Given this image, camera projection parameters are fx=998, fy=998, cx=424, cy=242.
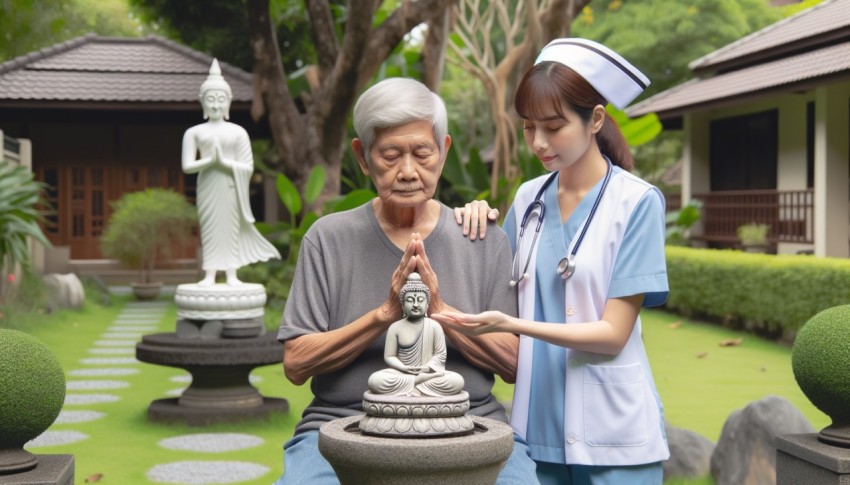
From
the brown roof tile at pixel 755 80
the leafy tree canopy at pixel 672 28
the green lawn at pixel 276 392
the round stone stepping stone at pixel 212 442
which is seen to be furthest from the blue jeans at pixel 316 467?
the leafy tree canopy at pixel 672 28

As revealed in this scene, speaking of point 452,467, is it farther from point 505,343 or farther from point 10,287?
point 10,287

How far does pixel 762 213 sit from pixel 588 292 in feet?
45.4

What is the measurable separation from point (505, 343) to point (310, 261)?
1.80 ft

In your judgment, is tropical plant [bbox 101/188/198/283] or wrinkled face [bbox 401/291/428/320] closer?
Answer: wrinkled face [bbox 401/291/428/320]

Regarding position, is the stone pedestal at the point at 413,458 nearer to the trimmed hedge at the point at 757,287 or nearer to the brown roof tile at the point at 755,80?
the trimmed hedge at the point at 757,287

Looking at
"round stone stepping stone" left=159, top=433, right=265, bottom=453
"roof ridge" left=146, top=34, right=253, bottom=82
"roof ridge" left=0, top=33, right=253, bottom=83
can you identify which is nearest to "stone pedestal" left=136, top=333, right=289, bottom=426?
"round stone stepping stone" left=159, top=433, right=265, bottom=453

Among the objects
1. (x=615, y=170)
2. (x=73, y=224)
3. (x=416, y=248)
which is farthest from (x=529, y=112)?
(x=73, y=224)

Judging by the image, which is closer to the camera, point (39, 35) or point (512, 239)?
point (512, 239)

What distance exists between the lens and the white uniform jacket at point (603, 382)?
2.55 metres

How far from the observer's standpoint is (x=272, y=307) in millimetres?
12953

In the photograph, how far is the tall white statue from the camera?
24.7ft

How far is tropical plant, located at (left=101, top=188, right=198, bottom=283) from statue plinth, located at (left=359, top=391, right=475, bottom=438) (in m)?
14.0

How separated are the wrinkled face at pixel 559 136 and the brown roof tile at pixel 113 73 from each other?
46.3 ft

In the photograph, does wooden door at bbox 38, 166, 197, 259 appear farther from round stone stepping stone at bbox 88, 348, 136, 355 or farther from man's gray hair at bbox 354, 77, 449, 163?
man's gray hair at bbox 354, 77, 449, 163
